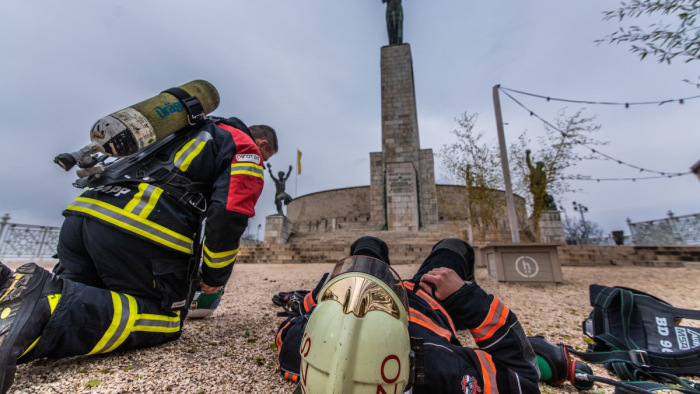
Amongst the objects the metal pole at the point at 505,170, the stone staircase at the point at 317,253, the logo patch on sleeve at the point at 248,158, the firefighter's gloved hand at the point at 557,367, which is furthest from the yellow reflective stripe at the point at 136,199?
the stone staircase at the point at 317,253

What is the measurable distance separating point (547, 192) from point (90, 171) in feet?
35.5

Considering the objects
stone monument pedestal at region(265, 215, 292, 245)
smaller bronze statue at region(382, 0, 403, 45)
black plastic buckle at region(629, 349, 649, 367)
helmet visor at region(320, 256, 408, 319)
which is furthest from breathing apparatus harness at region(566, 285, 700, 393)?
smaller bronze statue at region(382, 0, 403, 45)

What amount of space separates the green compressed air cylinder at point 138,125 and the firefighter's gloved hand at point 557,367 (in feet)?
7.59

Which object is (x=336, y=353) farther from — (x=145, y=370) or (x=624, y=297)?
(x=624, y=297)

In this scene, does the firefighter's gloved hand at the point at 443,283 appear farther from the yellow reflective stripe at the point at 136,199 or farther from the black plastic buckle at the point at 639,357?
the yellow reflective stripe at the point at 136,199

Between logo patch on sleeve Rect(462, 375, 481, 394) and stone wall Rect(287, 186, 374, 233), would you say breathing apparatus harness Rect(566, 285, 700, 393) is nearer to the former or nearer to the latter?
logo patch on sleeve Rect(462, 375, 481, 394)

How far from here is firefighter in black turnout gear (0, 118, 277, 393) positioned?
1177mm

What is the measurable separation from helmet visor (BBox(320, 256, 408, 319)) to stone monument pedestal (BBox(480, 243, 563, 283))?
4444 mm

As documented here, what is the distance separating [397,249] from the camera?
8641 millimetres

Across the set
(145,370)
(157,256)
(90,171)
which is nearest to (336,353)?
(145,370)

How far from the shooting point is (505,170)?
5.61m

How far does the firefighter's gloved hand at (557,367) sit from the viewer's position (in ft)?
4.47

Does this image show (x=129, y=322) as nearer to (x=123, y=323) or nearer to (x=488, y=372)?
(x=123, y=323)

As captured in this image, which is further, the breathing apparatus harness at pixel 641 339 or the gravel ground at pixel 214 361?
the breathing apparatus harness at pixel 641 339
